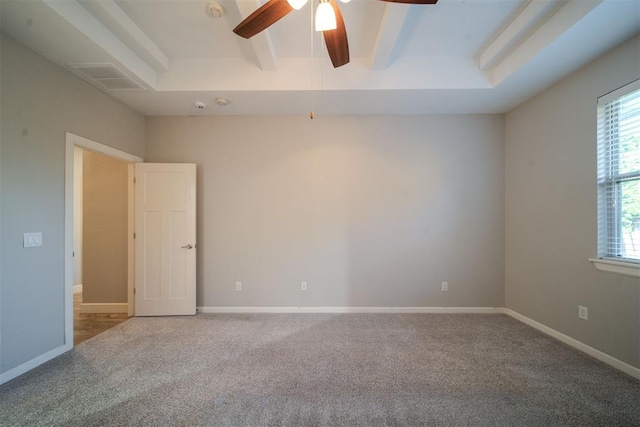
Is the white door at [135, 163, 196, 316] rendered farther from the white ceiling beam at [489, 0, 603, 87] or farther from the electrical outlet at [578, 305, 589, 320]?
the electrical outlet at [578, 305, 589, 320]

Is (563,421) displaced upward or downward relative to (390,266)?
downward

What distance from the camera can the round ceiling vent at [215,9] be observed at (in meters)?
2.05

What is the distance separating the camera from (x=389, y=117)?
3555 mm

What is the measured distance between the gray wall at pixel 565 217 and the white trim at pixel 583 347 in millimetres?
40

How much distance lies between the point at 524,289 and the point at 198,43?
4.65 metres

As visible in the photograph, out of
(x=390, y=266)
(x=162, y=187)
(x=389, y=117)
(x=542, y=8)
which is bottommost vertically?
(x=390, y=266)

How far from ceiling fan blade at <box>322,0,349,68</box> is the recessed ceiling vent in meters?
2.11

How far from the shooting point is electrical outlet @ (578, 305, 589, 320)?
2439 millimetres

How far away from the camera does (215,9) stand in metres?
2.09

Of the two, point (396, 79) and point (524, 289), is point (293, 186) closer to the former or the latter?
point (396, 79)

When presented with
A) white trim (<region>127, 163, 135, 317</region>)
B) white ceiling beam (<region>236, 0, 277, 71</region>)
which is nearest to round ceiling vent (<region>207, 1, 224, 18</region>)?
white ceiling beam (<region>236, 0, 277, 71</region>)

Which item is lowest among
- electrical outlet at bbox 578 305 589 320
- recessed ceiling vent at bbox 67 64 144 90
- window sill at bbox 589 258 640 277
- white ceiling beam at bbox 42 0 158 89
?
electrical outlet at bbox 578 305 589 320

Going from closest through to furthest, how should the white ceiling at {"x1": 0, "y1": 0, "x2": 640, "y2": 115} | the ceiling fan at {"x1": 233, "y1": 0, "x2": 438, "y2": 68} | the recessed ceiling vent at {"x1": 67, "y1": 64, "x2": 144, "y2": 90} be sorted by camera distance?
1. the ceiling fan at {"x1": 233, "y1": 0, "x2": 438, "y2": 68}
2. the white ceiling at {"x1": 0, "y1": 0, "x2": 640, "y2": 115}
3. the recessed ceiling vent at {"x1": 67, "y1": 64, "x2": 144, "y2": 90}

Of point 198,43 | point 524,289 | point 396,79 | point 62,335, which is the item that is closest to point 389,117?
point 396,79
